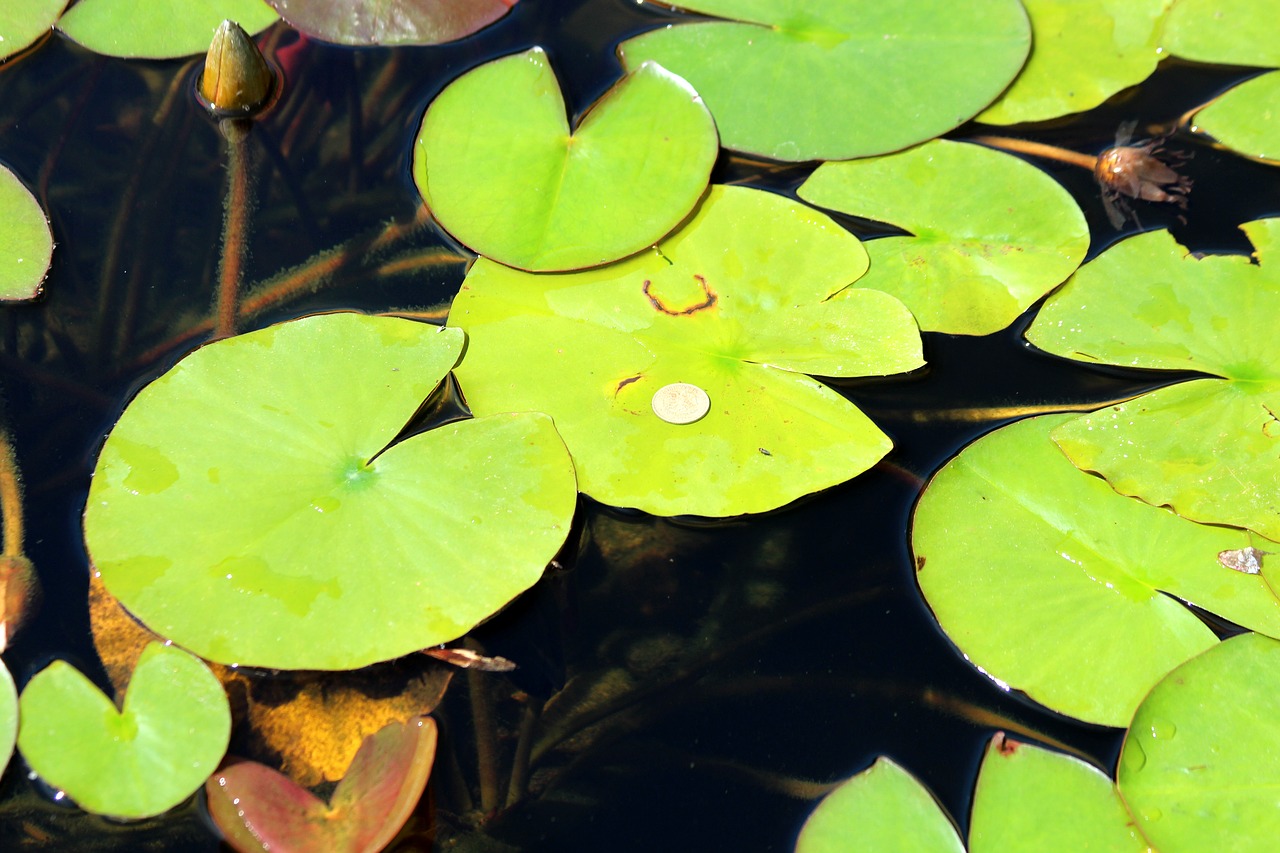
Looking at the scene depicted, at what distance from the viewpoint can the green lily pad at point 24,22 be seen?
2.20 metres

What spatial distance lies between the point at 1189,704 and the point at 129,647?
192cm

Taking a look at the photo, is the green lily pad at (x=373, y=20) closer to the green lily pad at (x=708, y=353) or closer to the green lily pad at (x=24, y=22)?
the green lily pad at (x=24, y=22)

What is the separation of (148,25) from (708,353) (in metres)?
1.70

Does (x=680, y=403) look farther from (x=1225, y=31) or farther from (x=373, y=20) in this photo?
(x=1225, y=31)

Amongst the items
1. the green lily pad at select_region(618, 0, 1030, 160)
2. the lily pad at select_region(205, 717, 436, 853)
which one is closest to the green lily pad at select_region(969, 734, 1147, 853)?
the lily pad at select_region(205, 717, 436, 853)

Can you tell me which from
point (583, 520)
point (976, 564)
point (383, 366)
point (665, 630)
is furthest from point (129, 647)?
point (976, 564)

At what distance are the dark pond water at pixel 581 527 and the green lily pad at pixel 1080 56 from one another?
0.26 ft

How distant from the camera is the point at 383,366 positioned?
1794 millimetres

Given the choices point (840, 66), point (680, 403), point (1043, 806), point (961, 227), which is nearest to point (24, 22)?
point (680, 403)

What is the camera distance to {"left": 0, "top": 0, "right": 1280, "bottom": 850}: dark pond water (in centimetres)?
157

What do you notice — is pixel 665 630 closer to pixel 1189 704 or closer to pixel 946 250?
pixel 1189 704

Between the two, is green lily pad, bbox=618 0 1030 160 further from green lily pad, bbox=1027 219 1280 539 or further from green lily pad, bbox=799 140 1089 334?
green lily pad, bbox=1027 219 1280 539

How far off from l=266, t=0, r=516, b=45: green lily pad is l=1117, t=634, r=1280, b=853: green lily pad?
222 centimetres

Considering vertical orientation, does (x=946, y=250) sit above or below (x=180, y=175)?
below
